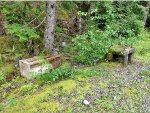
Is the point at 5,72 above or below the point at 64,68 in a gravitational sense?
below

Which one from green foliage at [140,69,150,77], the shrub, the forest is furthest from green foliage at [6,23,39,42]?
green foliage at [140,69,150,77]

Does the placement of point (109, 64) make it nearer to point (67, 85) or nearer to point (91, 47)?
A: point (91, 47)

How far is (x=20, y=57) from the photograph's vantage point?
25.0 feet

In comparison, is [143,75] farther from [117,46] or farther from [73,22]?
[73,22]

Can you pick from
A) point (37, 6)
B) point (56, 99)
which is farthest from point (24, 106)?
point (37, 6)

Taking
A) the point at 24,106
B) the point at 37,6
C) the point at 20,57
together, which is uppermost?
the point at 37,6

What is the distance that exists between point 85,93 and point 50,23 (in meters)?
2.65

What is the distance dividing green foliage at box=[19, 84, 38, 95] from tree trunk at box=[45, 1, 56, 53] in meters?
1.72

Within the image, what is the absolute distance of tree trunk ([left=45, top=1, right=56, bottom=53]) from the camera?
744 cm

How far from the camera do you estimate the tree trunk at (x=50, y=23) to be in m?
7.44

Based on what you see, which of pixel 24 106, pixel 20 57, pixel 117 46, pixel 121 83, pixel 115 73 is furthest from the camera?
pixel 117 46

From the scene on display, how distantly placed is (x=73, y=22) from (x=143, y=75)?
160 inches

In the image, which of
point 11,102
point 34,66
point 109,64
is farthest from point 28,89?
point 109,64

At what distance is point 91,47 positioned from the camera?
7695 mm
